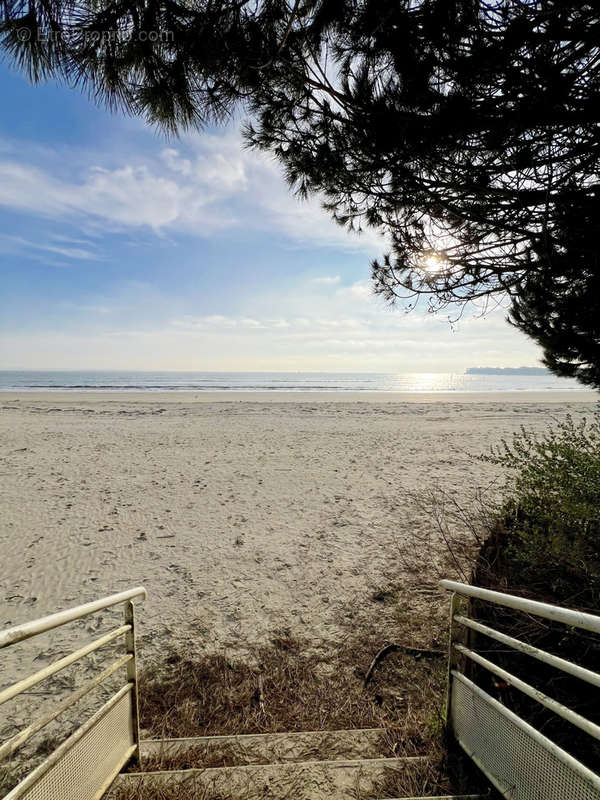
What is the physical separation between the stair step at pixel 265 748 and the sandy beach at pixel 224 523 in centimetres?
118

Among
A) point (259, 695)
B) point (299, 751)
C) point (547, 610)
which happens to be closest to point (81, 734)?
point (299, 751)

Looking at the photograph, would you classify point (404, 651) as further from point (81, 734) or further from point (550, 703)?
point (81, 734)

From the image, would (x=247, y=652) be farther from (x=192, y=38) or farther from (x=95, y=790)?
(x=192, y=38)

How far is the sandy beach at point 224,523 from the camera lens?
4.46 m

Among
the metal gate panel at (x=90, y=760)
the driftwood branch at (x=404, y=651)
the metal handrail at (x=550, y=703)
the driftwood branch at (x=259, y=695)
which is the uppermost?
the metal handrail at (x=550, y=703)

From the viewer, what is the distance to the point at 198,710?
308 centimetres

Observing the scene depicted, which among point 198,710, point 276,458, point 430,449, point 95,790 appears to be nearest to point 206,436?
point 276,458

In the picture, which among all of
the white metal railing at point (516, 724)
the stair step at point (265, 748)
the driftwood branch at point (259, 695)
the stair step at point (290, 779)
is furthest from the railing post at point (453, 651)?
the driftwood branch at point (259, 695)

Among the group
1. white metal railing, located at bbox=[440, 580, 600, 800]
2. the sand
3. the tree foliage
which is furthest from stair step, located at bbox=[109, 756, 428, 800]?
the tree foliage

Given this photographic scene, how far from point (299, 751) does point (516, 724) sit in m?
1.37

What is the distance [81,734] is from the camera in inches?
75.5

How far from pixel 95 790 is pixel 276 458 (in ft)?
28.4

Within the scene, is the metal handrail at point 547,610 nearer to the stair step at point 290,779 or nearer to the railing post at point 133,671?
the stair step at point 290,779

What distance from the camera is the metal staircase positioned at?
1.59m
